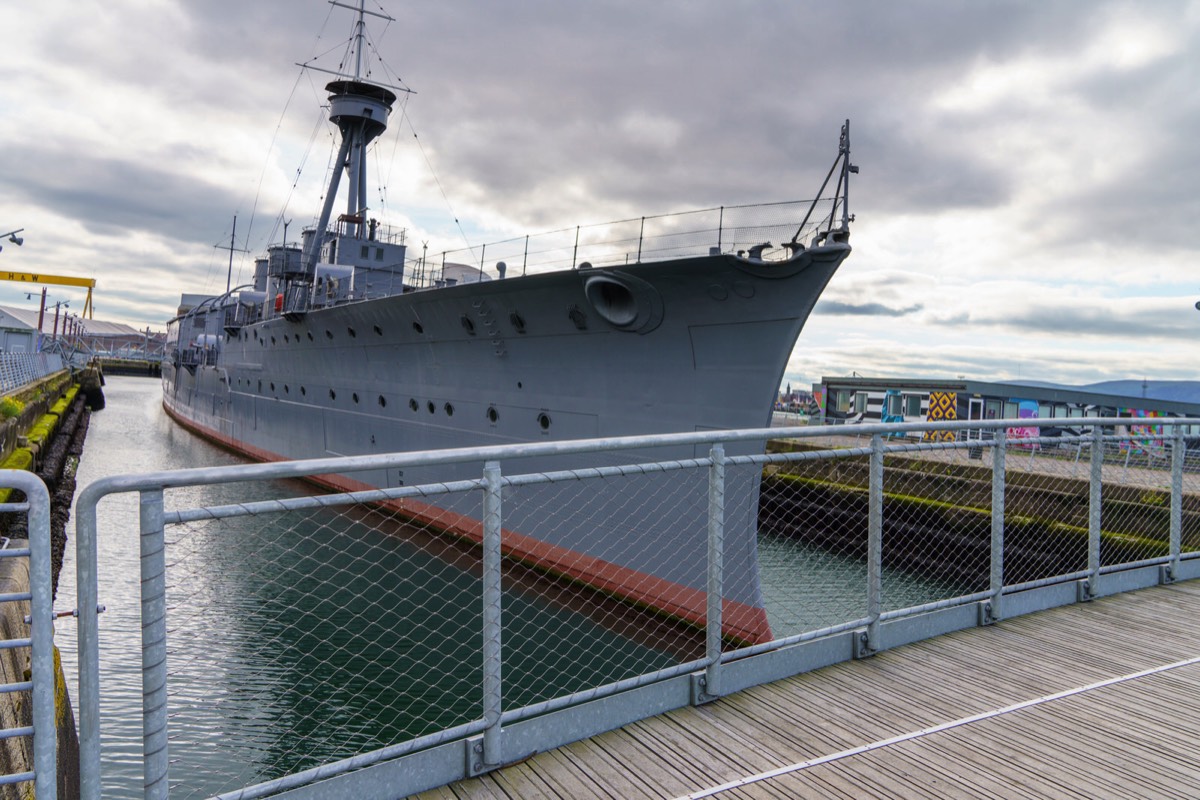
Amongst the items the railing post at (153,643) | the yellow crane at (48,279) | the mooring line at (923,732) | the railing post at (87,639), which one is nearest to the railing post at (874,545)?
the mooring line at (923,732)

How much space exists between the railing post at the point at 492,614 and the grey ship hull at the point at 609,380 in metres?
4.02

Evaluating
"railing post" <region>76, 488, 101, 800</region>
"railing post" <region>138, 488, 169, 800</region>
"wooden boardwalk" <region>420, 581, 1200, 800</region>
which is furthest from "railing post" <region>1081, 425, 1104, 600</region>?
"railing post" <region>76, 488, 101, 800</region>

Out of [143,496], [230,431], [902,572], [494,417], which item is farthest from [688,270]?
[230,431]

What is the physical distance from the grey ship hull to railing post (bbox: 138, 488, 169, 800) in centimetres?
493

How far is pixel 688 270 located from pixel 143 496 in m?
6.81

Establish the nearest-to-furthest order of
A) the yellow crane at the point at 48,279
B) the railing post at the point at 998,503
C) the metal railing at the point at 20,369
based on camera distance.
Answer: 1. the railing post at the point at 998,503
2. the metal railing at the point at 20,369
3. the yellow crane at the point at 48,279

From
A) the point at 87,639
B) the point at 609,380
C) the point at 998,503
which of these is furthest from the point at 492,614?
the point at 609,380

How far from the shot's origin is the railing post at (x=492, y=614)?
273cm

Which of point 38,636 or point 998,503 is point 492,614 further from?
point 998,503

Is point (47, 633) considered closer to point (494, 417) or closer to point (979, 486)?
point (494, 417)

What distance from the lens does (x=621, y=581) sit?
9.34 metres

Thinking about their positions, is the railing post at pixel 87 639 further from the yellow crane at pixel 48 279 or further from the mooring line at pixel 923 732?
the yellow crane at pixel 48 279

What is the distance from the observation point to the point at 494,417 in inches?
437

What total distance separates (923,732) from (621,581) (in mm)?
6261
